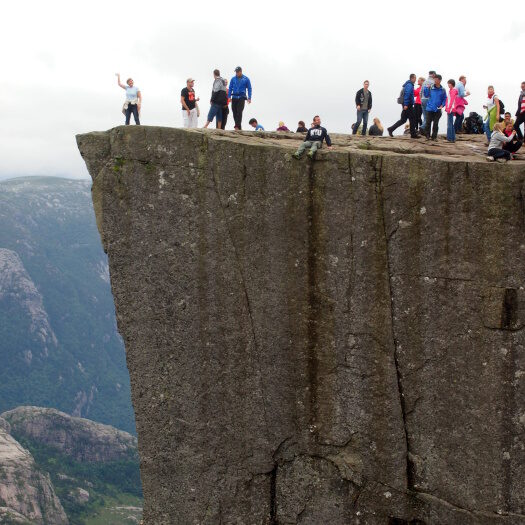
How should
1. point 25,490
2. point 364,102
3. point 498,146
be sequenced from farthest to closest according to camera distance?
point 25,490
point 364,102
point 498,146

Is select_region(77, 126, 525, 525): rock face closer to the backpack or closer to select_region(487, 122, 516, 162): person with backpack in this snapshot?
select_region(487, 122, 516, 162): person with backpack

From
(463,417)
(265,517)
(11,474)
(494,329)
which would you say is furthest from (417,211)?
(11,474)

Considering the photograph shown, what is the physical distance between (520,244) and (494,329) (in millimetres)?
1640

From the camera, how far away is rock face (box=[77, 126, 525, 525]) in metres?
11.8

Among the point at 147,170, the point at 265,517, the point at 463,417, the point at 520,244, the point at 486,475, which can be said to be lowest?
the point at 265,517

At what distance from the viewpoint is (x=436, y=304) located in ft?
Result: 38.9

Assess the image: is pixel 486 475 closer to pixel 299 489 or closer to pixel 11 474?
pixel 299 489

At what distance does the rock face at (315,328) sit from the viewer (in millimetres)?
11750

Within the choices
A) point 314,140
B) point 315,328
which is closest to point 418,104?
point 314,140

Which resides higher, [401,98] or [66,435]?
[401,98]

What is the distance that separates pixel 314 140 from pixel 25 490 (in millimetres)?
110258

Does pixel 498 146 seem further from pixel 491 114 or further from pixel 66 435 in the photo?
pixel 66 435

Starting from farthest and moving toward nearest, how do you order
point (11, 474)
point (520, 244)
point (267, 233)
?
Result: point (11, 474), point (267, 233), point (520, 244)

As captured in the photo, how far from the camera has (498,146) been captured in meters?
12.9
